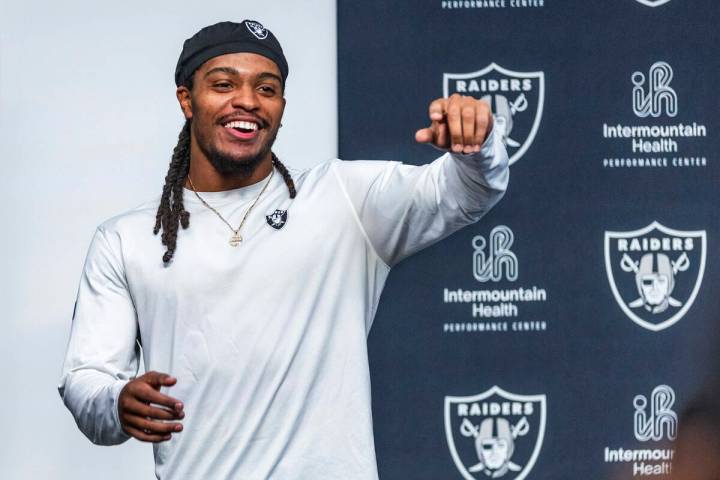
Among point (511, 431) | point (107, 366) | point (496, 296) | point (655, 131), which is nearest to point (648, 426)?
point (511, 431)

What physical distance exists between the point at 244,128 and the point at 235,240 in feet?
0.67

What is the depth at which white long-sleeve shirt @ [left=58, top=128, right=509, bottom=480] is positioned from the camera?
1.76 meters

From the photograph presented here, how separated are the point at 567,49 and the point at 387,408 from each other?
1125 millimetres

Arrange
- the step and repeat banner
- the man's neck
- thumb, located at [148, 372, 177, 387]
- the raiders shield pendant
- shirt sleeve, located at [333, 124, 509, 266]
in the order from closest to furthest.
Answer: thumb, located at [148, 372, 177, 387]
shirt sleeve, located at [333, 124, 509, 266]
the raiders shield pendant
the man's neck
the step and repeat banner

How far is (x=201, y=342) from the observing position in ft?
5.87

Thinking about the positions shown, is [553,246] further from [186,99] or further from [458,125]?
[458,125]

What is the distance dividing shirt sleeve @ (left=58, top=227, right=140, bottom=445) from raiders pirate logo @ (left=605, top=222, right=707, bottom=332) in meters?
1.61

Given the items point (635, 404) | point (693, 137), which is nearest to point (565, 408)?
point (635, 404)

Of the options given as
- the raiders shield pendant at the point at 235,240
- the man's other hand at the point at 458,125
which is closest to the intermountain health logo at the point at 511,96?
the raiders shield pendant at the point at 235,240

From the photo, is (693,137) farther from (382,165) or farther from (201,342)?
(201,342)

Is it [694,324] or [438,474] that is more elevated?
[694,324]

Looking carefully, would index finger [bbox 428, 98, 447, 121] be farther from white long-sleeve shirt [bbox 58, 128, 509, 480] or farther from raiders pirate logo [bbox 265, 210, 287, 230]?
raiders pirate logo [bbox 265, 210, 287, 230]

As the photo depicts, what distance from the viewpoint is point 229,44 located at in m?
1.96

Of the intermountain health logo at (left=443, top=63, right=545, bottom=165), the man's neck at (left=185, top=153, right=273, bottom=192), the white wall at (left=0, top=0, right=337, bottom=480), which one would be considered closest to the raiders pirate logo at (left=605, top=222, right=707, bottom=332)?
the intermountain health logo at (left=443, top=63, right=545, bottom=165)
